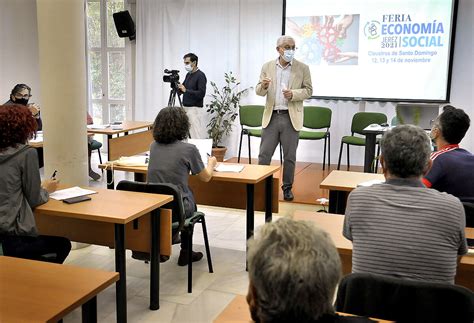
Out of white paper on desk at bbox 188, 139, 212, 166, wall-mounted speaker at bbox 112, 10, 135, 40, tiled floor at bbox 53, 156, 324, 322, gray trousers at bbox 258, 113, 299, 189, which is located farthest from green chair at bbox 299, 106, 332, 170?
white paper on desk at bbox 188, 139, 212, 166

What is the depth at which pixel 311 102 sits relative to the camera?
7.57 metres

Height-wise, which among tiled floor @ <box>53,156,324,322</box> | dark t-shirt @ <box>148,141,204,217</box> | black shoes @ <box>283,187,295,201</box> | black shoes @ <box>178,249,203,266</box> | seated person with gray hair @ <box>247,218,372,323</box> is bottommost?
tiled floor @ <box>53,156,324,322</box>

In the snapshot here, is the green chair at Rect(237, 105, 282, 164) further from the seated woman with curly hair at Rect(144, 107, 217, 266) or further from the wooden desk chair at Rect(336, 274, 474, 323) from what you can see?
the wooden desk chair at Rect(336, 274, 474, 323)

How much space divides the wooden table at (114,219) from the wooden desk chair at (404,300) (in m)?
1.32

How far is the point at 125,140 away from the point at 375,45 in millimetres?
3562

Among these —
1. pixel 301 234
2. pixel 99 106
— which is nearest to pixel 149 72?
pixel 99 106

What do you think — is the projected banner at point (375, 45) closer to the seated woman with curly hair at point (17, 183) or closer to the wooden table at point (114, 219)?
the wooden table at point (114, 219)

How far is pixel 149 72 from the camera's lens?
851cm

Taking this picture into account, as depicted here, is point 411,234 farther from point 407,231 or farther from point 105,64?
point 105,64

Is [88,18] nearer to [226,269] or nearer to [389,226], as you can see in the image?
[226,269]

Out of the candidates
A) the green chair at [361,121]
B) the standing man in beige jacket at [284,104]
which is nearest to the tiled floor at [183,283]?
the standing man in beige jacket at [284,104]

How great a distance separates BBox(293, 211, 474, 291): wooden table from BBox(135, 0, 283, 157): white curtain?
5.30 m

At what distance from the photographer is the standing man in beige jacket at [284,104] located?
5344 millimetres

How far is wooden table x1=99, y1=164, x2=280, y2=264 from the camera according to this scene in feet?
12.0
